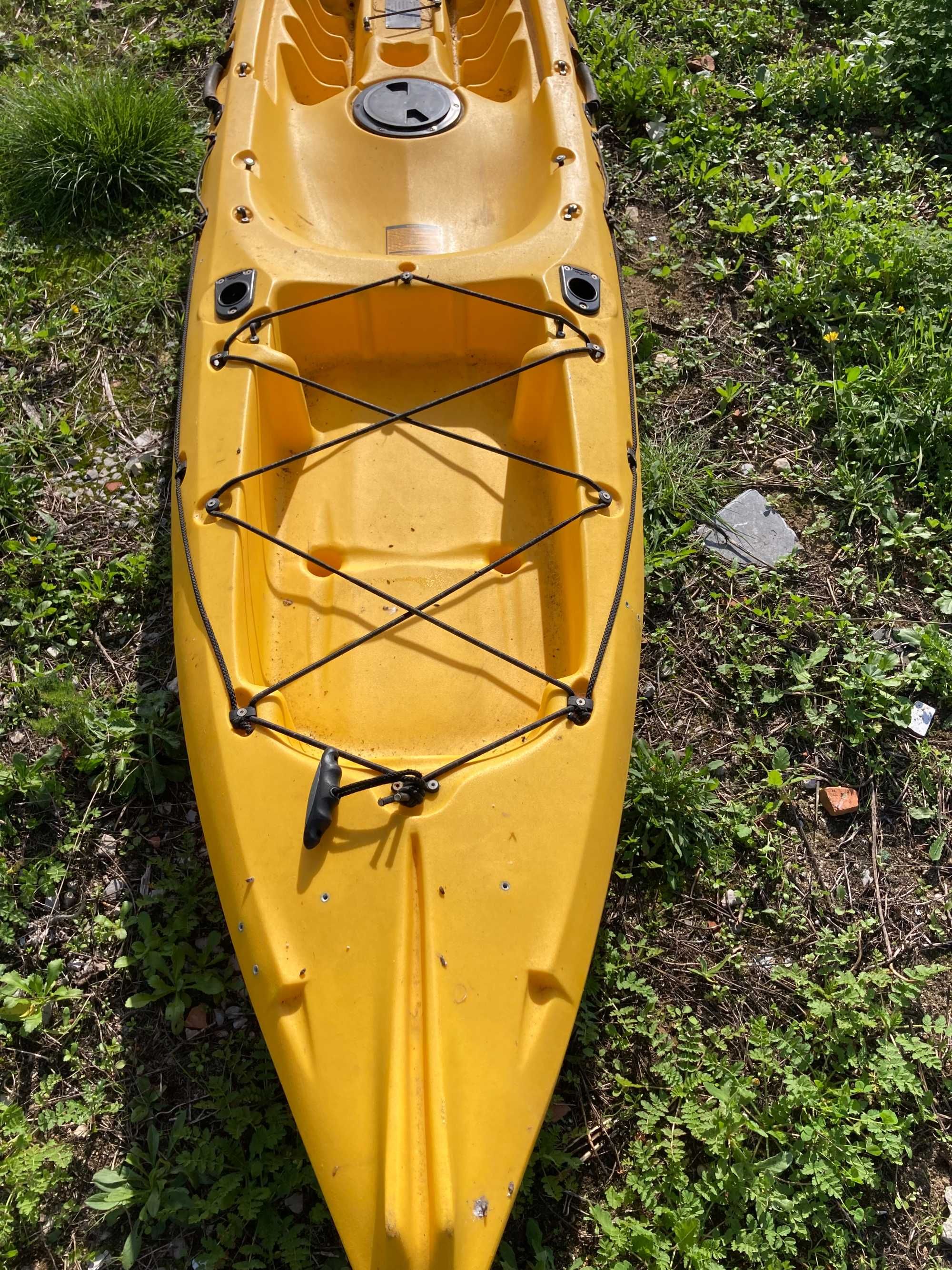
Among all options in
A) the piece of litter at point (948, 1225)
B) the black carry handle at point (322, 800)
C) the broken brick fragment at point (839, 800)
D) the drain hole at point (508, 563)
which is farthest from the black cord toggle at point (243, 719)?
the piece of litter at point (948, 1225)

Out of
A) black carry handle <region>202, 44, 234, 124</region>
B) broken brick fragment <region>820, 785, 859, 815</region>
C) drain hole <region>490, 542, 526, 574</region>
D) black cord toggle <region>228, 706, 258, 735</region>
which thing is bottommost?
broken brick fragment <region>820, 785, 859, 815</region>

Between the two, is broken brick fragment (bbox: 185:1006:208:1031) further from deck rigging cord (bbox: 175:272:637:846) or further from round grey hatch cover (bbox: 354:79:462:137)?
round grey hatch cover (bbox: 354:79:462:137)

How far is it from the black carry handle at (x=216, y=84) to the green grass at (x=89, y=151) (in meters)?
0.72

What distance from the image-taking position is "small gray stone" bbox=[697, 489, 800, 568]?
2889mm

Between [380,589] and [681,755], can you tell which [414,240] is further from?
[681,755]

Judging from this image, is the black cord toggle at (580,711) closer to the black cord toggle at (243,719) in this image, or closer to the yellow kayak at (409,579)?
the yellow kayak at (409,579)

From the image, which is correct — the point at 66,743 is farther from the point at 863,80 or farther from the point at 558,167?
the point at 863,80

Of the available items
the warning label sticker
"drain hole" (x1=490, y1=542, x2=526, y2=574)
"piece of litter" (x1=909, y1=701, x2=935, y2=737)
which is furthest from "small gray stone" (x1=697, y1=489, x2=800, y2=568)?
the warning label sticker

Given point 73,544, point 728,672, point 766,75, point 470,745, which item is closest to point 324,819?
point 470,745

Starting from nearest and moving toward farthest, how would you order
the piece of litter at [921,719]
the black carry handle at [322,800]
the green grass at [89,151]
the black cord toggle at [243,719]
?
the black carry handle at [322,800]
the black cord toggle at [243,719]
the piece of litter at [921,719]
the green grass at [89,151]

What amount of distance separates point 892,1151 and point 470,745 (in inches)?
51.2

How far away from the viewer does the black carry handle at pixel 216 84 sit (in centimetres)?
283

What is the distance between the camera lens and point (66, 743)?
8.12 ft

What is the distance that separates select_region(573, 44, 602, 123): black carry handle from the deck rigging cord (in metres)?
1.03
